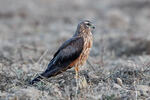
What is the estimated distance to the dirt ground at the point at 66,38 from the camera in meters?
7.49

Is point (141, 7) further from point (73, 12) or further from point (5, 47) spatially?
point (5, 47)

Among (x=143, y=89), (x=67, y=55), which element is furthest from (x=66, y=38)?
(x=143, y=89)

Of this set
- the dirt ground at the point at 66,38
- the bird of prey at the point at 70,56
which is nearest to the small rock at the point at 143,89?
the dirt ground at the point at 66,38

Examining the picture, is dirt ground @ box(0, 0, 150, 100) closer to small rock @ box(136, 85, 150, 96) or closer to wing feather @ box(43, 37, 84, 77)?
Answer: small rock @ box(136, 85, 150, 96)

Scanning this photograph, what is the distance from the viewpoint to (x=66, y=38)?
15.8 m

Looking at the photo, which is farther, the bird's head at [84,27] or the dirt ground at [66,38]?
the bird's head at [84,27]

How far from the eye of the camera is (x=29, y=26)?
19734mm

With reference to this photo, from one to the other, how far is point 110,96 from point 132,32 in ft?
34.8

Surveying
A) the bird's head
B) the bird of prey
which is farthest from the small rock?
the bird's head

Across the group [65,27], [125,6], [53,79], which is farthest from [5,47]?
[125,6]

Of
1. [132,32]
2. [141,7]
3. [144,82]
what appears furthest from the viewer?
[141,7]

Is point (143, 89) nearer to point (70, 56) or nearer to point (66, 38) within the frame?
point (70, 56)

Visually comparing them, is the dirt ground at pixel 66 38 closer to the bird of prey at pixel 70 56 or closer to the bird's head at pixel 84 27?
the bird of prey at pixel 70 56

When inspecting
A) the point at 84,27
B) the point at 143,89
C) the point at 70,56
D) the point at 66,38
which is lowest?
the point at 143,89
